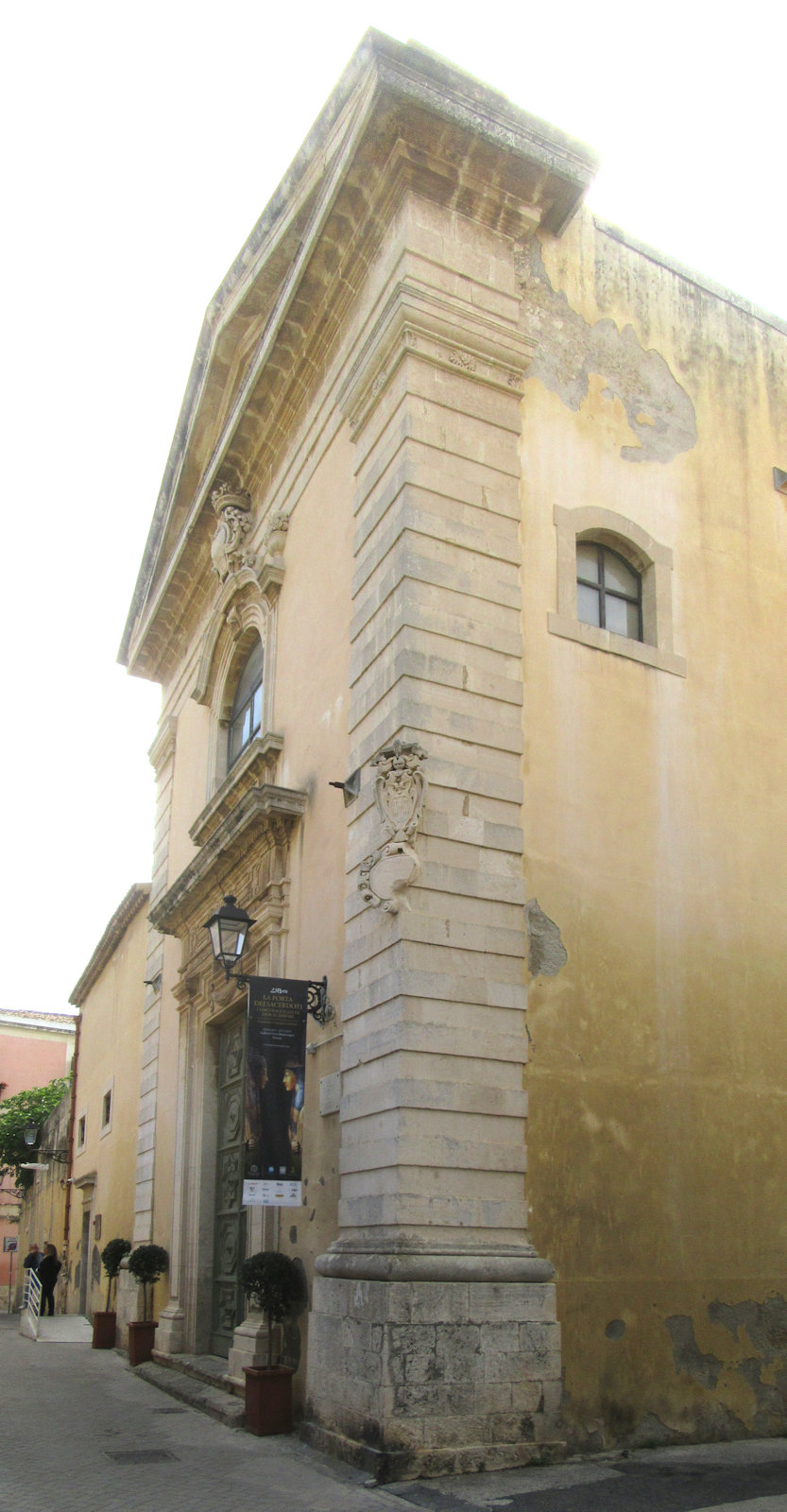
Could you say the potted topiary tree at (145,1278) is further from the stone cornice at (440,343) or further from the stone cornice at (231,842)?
the stone cornice at (440,343)

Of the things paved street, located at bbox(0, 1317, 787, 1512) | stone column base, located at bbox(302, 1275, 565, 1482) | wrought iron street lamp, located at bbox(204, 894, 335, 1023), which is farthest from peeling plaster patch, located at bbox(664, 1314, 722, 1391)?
wrought iron street lamp, located at bbox(204, 894, 335, 1023)

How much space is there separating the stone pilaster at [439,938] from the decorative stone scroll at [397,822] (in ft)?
0.23

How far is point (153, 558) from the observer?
16.9m

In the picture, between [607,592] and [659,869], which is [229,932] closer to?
[659,869]

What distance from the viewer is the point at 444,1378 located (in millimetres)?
6918

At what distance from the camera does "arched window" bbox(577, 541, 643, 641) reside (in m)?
9.73

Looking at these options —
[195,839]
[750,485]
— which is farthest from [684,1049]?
[195,839]

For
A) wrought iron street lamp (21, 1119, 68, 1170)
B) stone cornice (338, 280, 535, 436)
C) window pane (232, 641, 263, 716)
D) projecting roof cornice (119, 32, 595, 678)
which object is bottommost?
wrought iron street lamp (21, 1119, 68, 1170)

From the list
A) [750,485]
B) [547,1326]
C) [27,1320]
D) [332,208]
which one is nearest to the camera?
[547,1326]

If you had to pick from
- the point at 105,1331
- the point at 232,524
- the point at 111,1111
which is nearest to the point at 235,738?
the point at 232,524

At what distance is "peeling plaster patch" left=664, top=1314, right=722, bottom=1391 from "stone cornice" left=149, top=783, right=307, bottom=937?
4.58 m

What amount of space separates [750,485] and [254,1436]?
821 centimetres

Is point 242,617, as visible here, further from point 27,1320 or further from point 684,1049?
point 27,1320

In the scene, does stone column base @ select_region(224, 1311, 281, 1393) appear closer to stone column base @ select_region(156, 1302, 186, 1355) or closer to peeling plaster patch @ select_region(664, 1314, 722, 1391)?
stone column base @ select_region(156, 1302, 186, 1355)
